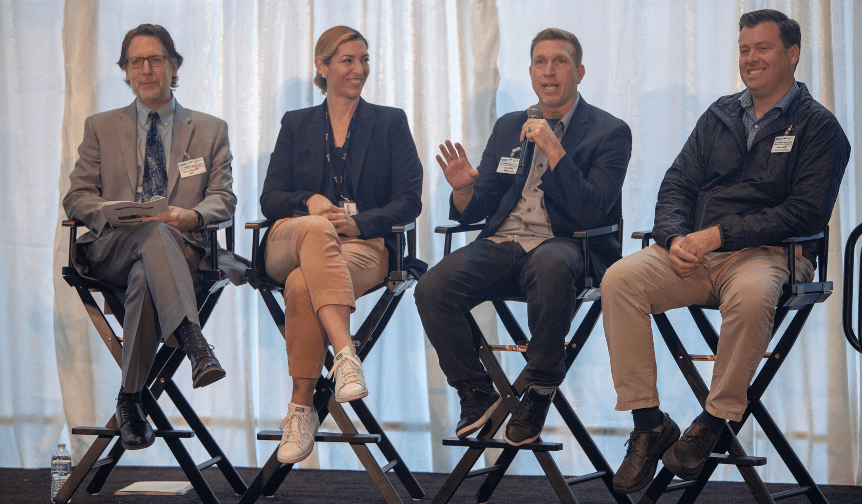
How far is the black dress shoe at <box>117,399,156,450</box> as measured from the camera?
2.71 m

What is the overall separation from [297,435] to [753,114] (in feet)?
6.46

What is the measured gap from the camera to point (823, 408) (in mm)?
3379

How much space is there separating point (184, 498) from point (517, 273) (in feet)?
5.06

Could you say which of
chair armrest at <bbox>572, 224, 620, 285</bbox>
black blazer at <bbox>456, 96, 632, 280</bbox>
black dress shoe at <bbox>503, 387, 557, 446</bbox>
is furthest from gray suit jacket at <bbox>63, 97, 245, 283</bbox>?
chair armrest at <bbox>572, 224, 620, 285</bbox>

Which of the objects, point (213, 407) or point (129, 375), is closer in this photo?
point (129, 375)

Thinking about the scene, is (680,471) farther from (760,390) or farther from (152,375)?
(152,375)

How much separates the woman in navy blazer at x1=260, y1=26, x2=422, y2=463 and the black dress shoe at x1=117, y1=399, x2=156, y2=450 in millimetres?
507

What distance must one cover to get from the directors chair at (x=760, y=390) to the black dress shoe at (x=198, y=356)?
1459mm

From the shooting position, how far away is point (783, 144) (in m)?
2.68

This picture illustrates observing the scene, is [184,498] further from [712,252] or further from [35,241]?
[712,252]

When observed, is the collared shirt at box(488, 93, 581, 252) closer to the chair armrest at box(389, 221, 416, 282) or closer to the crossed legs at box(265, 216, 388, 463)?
the chair armrest at box(389, 221, 416, 282)

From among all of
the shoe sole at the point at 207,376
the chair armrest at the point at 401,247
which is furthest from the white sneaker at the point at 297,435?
the chair armrest at the point at 401,247

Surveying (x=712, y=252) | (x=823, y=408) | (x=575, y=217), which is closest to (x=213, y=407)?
(x=575, y=217)

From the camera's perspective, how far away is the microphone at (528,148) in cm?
296
